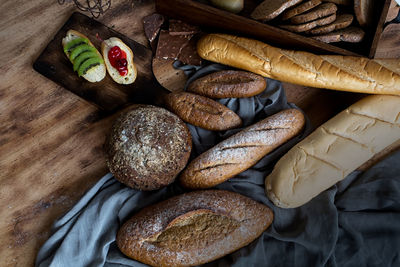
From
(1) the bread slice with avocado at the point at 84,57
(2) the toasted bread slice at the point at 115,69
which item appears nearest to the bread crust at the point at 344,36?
(2) the toasted bread slice at the point at 115,69

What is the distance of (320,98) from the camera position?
2.11 metres

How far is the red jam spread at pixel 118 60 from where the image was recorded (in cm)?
203

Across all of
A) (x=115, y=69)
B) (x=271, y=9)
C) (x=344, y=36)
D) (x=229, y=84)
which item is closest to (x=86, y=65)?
(x=115, y=69)

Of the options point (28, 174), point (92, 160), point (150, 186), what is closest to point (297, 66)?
point (150, 186)

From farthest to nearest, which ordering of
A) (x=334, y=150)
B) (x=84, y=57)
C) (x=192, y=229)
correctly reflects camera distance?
(x=84, y=57) < (x=334, y=150) < (x=192, y=229)

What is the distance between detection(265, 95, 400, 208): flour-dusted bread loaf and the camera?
1.74 metres

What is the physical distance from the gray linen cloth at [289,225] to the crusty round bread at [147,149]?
13cm

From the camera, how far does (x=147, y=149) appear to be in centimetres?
173

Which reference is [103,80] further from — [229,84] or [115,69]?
[229,84]

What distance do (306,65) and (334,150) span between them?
481 mm

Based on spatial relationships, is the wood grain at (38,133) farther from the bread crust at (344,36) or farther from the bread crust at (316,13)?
the bread crust at (344,36)

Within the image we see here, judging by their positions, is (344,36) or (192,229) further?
(344,36)

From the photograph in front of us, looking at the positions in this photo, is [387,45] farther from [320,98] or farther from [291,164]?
[291,164]

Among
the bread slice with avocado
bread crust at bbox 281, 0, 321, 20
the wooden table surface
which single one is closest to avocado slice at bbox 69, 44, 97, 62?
the bread slice with avocado
